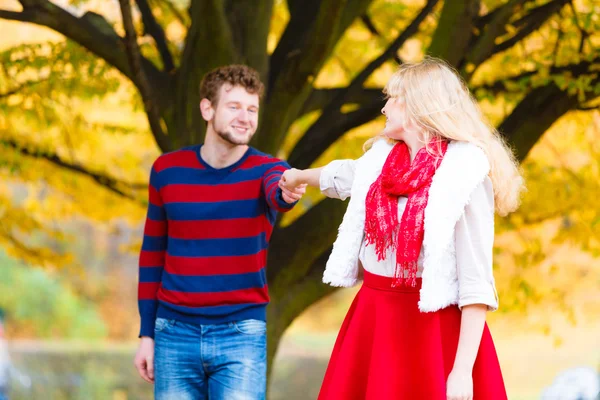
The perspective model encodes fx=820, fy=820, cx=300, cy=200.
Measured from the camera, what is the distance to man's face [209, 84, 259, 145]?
132 inches

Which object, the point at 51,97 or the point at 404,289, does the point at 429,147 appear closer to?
the point at 404,289

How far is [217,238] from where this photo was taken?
3307 mm

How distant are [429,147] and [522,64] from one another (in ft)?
11.8

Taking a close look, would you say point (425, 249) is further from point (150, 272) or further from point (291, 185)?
point (150, 272)

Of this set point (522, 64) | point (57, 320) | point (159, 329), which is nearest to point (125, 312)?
point (57, 320)

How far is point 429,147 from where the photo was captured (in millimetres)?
2500

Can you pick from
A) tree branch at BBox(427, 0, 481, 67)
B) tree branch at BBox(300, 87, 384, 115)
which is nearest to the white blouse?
tree branch at BBox(427, 0, 481, 67)

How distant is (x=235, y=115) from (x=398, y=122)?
1.02 m

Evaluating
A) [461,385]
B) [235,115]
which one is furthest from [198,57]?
[461,385]

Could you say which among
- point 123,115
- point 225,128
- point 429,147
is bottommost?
point 429,147

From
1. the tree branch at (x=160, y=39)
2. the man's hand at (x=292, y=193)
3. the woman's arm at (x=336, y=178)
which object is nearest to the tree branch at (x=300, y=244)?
the tree branch at (x=160, y=39)

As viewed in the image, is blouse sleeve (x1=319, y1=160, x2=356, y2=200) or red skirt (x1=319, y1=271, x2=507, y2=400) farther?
blouse sleeve (x1=319, y1=160, x2=356, y2=200)

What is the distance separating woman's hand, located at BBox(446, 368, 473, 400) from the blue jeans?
109cm

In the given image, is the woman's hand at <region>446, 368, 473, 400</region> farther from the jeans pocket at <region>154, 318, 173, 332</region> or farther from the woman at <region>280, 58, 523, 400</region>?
the jeans pocket at <region>154, 318, 173, 332</region>
